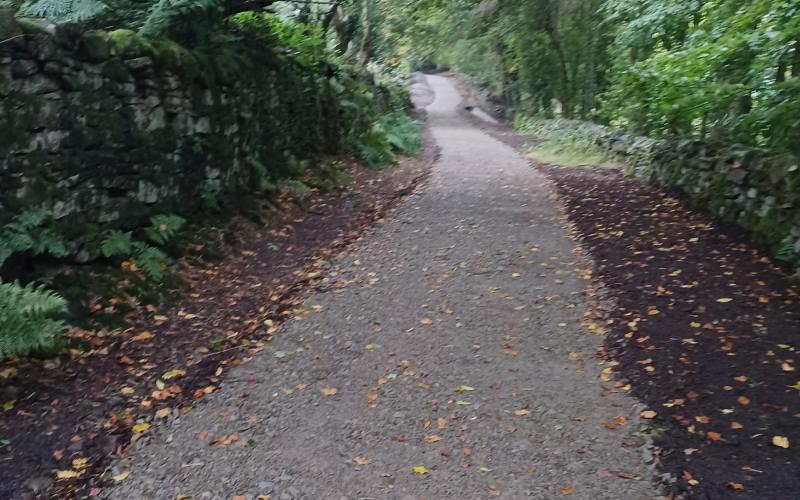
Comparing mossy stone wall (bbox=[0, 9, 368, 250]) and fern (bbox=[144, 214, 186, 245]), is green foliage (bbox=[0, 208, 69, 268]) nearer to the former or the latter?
mossy stone wall (bbox=[0, 9, 368, 250])

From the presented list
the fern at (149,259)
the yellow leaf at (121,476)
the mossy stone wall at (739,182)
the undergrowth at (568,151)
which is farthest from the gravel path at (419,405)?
the undergrowth at (568,151)

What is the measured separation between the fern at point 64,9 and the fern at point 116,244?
6.43ft

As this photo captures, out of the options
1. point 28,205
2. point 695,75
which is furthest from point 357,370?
point 695,75

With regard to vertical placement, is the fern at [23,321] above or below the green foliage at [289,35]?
below

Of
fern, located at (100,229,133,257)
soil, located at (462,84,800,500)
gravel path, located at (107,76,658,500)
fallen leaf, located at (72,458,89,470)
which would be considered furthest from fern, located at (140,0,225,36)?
soil, located at (462,84,800,500)

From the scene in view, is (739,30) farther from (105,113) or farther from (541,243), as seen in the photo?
(105,113)

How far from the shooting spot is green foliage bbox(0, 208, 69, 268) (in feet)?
15.4

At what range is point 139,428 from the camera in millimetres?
3961

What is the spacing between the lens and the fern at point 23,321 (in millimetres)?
3869

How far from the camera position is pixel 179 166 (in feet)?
22.9

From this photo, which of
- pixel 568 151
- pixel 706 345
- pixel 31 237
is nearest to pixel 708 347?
pixel 706 345

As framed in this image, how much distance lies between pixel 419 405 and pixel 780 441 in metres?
2.18

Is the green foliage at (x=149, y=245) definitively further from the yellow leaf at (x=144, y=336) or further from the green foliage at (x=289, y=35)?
the green foliage at (x=289, y=35)

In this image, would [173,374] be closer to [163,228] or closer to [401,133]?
[163,228]
